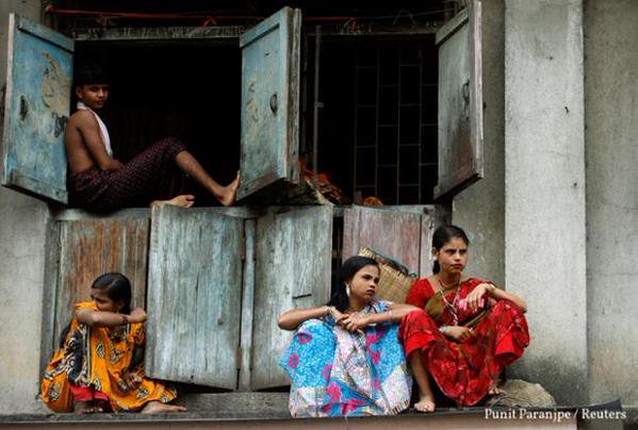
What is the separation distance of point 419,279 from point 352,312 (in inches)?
31.9

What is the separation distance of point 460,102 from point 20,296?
293 cm

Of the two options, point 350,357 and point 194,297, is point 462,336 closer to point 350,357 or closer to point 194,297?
point 350,357

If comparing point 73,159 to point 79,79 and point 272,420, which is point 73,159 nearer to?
point 79,79

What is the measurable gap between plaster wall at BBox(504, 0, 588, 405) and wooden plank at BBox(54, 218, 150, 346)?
2235 millimetres

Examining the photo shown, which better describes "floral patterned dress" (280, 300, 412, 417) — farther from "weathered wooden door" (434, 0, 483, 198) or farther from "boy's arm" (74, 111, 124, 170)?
"boy's arm" (74, 111, 124, 170)

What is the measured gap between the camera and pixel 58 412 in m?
10.9

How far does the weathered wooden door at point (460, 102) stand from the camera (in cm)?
1095

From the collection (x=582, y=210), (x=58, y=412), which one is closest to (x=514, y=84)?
(x=582, y=210)

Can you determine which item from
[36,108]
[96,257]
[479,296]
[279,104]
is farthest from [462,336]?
[36,108]

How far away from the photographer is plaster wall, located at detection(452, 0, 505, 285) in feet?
37.2

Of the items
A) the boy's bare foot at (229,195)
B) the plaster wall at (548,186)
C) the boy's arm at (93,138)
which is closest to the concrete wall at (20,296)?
the boy's arm at (93,138)

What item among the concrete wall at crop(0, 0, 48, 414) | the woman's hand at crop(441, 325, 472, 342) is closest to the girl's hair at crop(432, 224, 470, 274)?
the woman's hand at crop(441, 325, 472, 342)

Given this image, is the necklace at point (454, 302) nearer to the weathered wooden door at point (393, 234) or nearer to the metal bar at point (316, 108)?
the weathered wooden door at point (393, 234)

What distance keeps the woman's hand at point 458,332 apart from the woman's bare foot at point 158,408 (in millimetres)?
1632
